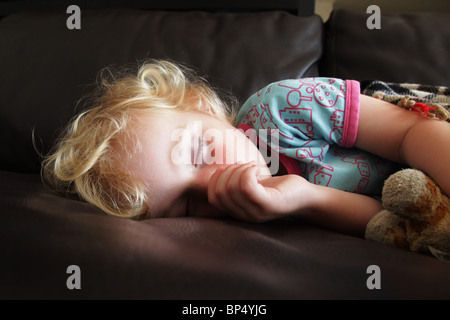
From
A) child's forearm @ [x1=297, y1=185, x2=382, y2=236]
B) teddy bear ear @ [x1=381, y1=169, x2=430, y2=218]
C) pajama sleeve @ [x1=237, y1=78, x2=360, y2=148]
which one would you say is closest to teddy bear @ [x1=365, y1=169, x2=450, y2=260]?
teddy bear ear @ [x1=381, y1=169, x2=430, y2=218]

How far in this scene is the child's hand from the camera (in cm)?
59

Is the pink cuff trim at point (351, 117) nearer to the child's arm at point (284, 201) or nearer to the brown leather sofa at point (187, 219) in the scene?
the child's arm at point (284, 201)

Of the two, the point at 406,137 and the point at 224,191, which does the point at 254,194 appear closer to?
the point at 224,191

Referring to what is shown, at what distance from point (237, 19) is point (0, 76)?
714 millimetres

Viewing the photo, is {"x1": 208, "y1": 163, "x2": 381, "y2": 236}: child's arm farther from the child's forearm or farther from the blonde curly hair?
the blonde curly hair

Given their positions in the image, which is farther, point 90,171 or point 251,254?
point 90,171

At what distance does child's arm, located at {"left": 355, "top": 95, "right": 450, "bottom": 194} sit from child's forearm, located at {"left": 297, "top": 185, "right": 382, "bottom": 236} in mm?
116

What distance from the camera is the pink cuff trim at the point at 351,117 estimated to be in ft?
2.48

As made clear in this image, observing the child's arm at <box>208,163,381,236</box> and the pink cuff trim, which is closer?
the child's arm at <box>208,163,381,236</box>

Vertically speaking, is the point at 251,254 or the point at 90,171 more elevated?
the point at 90,171

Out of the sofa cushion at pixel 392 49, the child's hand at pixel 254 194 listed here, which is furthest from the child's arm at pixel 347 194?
the sofa cushion at pixel 392 49

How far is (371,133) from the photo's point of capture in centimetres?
74
